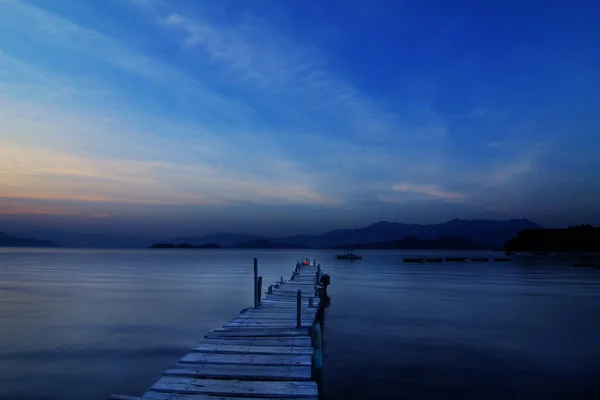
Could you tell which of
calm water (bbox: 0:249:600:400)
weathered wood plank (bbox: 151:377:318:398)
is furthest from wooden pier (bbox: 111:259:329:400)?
calm water (bbox: 0:249:600:400)

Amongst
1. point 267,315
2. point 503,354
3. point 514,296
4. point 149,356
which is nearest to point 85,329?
point 149,356

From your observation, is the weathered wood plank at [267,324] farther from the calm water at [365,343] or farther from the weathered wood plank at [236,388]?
the weathered wood plank at [236,388]

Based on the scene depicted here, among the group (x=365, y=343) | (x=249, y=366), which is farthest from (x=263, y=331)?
(x=365, y=343)

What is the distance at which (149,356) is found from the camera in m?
19.2

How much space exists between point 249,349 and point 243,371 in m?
2.01

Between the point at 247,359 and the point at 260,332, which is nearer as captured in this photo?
the point at 247,359

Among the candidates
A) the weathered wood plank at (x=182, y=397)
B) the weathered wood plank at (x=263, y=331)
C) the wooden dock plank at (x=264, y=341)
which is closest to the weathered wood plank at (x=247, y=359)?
the wooden dock plank at (x=264, y=341)

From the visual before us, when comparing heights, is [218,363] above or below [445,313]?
above

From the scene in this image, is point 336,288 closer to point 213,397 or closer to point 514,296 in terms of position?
point 514,296

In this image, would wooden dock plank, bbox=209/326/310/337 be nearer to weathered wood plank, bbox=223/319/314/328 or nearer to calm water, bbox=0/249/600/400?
weathered wood plank, bbox=223/319/314/328

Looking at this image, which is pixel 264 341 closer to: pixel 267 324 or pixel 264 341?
pixel 264 341

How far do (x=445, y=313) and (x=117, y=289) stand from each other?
3329 cm

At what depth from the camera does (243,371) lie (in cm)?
1062

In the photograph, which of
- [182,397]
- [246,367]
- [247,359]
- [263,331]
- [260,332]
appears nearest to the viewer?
[182,397]
